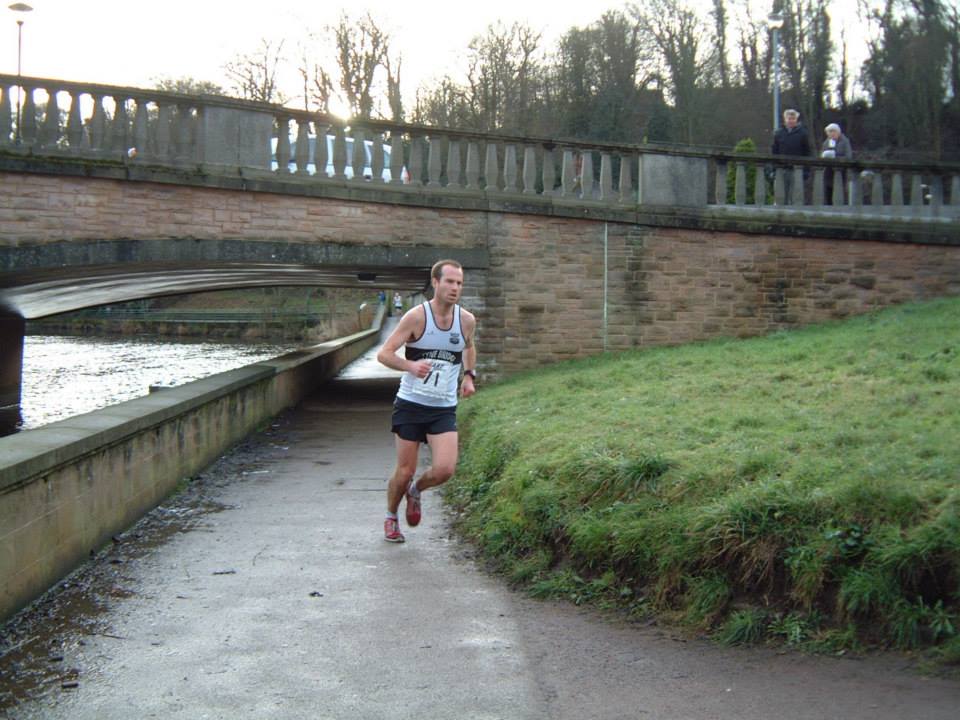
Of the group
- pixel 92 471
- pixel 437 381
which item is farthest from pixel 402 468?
pixel 92 471

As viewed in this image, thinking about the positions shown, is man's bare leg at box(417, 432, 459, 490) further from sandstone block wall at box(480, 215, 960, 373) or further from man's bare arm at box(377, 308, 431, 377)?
sandstone block wall at box(480, 215, 960, 373)

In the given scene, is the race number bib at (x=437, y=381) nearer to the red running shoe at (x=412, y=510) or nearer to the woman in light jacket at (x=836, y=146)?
the red running shoe at (x=412, y=510)

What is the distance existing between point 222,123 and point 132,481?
7.54m

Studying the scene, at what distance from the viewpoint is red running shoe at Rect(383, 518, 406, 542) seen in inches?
277

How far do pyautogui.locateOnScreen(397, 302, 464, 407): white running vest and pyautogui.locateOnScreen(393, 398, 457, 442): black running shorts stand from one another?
46mm

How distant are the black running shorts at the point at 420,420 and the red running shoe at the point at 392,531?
0.64 m

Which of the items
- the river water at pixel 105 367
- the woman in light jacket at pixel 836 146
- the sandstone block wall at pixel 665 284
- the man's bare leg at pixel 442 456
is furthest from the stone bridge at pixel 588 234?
the man's bare leg at pixel 442 456

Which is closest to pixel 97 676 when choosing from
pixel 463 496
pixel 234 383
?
pixel 463 496

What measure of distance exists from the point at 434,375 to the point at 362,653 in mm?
2335

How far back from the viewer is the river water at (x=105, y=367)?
1947cm

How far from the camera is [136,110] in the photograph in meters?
13.2

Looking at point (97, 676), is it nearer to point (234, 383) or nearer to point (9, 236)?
point (234, 383)

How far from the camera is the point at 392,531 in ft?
23.1

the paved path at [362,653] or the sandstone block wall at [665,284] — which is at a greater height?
the sandstone block wall at [665,284]
